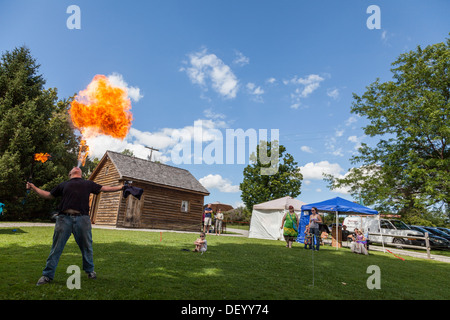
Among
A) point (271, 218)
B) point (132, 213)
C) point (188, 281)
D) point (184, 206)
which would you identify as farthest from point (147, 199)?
point (188, 281)

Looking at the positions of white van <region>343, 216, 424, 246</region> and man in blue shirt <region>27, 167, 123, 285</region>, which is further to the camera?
white van <region>343, 216, 424, 246</region>

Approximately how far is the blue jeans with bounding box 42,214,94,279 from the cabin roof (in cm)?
1726

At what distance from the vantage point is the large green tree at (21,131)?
16219 millimetres

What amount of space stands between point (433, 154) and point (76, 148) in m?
37.0

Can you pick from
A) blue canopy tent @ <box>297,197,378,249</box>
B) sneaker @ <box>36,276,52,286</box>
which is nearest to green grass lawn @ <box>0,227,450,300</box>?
sneaker @ <box>36,276,52,286</box>

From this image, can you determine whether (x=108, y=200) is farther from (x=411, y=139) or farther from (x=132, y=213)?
(x=411, y=139)

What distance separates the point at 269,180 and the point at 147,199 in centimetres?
2246

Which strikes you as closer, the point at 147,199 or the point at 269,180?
the point at 147,199

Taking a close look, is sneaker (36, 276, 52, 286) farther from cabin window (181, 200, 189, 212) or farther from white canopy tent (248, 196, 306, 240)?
cabin window (181, 200, 189, 212)

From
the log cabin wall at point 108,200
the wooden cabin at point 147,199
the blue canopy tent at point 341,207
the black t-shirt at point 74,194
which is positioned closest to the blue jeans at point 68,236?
the black t-shirt at point 74,194

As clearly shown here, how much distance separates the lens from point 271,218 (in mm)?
19062

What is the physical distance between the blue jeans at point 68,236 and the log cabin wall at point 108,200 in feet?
57.5

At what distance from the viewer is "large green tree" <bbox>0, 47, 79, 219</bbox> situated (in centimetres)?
1622
